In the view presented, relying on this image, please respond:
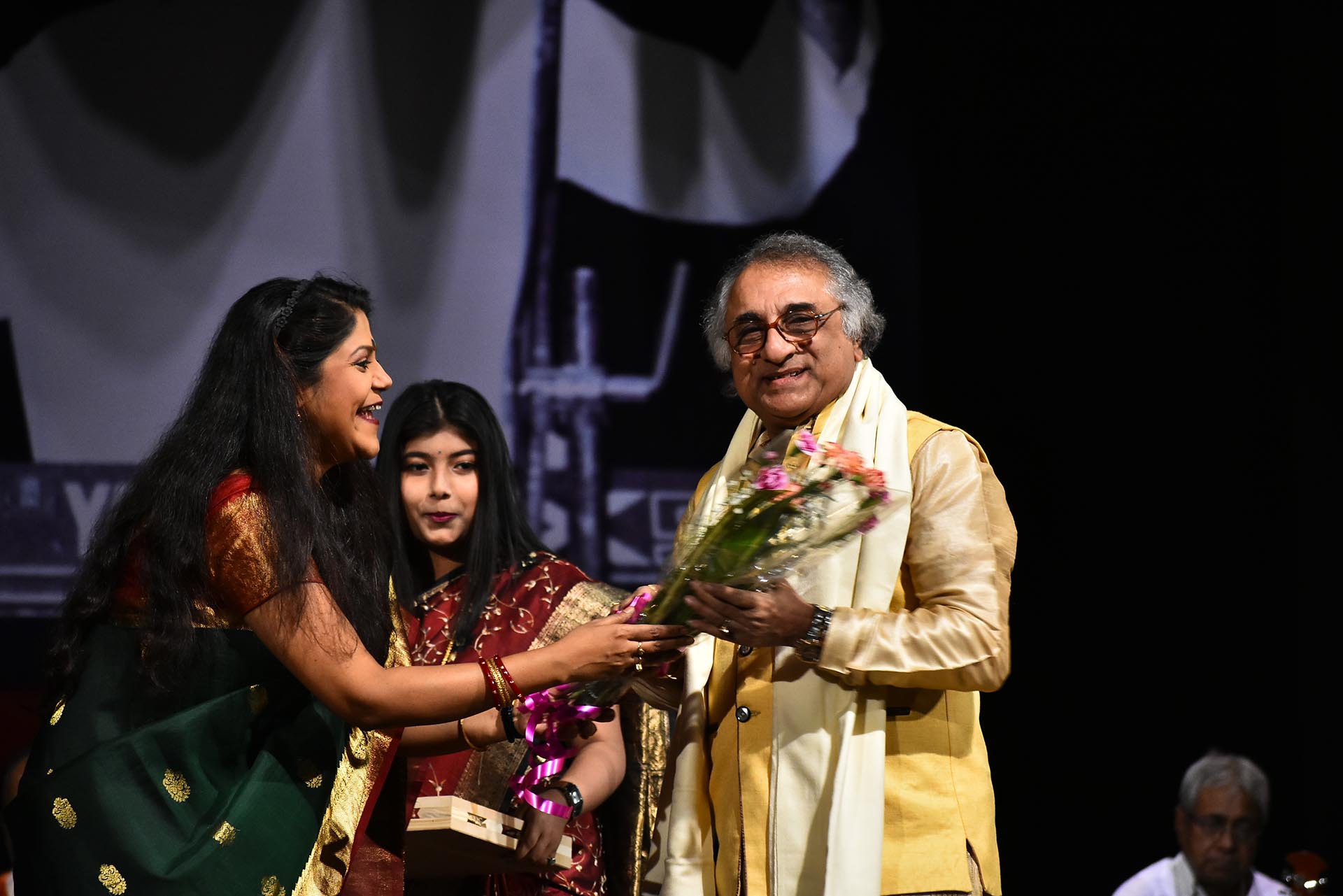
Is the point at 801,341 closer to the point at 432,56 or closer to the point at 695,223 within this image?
the point at 695,223

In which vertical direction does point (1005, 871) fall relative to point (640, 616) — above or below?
below

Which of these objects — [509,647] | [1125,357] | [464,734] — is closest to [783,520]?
[464,734]

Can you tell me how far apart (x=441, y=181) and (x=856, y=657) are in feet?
8.48

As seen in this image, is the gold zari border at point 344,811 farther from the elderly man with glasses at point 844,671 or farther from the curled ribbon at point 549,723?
the elderly man with glasses at point 844,671

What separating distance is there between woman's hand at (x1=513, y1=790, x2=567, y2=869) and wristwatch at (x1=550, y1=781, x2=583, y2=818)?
2.4 inches

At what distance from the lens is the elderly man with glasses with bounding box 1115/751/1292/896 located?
155 inches

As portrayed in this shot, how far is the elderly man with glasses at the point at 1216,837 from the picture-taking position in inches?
155

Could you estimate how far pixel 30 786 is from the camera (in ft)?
6.81

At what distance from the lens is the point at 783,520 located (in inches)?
79.0

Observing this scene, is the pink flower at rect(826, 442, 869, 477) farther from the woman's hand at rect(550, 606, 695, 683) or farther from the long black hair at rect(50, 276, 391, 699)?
the long black hair at rect(50, 276, 391, 699)

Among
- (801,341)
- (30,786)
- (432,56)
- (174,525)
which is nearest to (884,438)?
(801,341)

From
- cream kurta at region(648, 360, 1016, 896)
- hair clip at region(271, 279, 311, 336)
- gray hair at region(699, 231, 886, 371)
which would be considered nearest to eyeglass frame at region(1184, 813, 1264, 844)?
cream kurta at region(648, 360, 1016, 896)

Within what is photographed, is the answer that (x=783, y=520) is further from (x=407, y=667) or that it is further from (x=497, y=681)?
(x=407, y=667)

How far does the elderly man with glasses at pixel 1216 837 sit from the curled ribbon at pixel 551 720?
2040 millimetres
